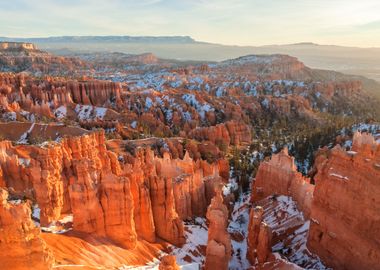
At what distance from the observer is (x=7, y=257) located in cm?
1110

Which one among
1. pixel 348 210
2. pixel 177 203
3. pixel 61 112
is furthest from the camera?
pixel 61 112

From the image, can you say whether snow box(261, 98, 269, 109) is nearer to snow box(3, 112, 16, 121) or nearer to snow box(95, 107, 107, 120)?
snow box(95, 107, 107, 120)

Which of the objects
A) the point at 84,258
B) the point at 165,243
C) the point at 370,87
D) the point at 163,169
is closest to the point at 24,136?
the point at 163,169

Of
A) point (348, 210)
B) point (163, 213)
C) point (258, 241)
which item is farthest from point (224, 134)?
point (348, 210)

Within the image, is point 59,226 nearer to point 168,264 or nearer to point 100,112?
point 168,264

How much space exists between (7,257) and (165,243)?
12192 millimetres

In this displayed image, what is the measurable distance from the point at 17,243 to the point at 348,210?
1482 cm

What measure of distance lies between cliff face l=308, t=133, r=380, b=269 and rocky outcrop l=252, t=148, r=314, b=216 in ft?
18.6

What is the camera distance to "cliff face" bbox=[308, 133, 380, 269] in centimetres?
1667

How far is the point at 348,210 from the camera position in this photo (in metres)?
17.9

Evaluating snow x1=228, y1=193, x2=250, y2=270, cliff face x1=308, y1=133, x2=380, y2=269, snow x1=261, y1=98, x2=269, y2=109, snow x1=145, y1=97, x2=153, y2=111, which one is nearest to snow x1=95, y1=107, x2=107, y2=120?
snow x1=145, y1=97, x2=153, y2=111

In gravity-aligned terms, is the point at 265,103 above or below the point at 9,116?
below

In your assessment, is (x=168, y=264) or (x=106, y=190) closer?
(x=168, y=264)

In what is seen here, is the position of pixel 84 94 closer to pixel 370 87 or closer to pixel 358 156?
pixel 358 156
